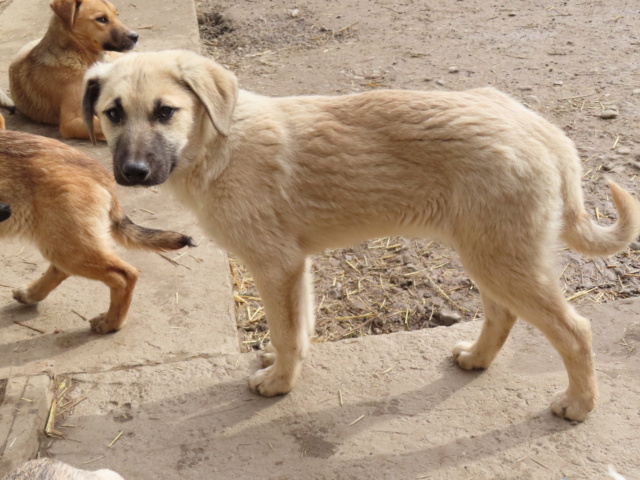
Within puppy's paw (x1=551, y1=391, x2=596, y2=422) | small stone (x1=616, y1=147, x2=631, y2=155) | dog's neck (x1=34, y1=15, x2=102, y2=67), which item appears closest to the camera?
puppy's paw (x1=551, y1=391, x2=596, y2=422)

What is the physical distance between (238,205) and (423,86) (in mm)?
4206

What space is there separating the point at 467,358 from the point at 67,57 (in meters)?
5.17

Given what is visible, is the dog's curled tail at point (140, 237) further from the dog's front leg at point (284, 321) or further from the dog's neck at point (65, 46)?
the dog's neck at point (65, 46)

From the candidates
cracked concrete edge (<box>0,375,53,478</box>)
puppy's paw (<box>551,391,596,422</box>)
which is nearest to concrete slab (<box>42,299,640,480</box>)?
puppy's paw (<box>551,391,596,422</box>)

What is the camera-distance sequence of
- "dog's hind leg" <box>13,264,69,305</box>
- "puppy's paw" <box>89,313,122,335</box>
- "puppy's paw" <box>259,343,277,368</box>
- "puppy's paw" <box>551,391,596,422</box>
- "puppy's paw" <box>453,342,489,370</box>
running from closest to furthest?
"puppy's paw" <box>551,391,596,422</box>
"puppy's paw" <box>453,342,489,370</box>
"puppy's paw" <box>259,343,277,368</box>
"puppy's paw" <box>89,313,122,335</box>
"dog's hind leg" <box>13,264,69,305</box>

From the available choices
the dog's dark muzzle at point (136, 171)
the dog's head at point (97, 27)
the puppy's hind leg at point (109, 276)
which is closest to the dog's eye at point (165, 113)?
the dog's dark muzzle at point (136, 171)

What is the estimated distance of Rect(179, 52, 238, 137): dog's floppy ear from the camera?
3.20 meters

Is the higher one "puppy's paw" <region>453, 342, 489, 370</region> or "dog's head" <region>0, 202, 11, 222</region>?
"dog's head" <region>0, 202, 11, 222</region>

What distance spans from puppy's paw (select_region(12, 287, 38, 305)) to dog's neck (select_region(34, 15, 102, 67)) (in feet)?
10.6

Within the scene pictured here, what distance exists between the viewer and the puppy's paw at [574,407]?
10.8 feet

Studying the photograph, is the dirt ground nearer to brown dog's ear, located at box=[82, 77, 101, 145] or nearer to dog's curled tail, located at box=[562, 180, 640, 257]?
dog's curled tail, located at box=[562, 180, 640, 257]

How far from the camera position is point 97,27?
6.65 meters

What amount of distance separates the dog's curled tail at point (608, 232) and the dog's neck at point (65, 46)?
5.30 metres

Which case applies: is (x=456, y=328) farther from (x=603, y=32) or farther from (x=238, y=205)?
(x=603, y=32)
